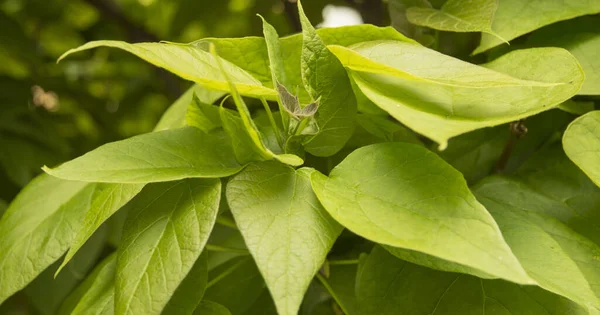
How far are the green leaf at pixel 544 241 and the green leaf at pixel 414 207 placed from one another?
0.07 m

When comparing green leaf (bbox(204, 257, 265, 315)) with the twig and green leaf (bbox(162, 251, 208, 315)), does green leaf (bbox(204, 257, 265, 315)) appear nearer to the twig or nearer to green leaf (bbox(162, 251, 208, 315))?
green leaf (bbox(162, 251, 208, 315))

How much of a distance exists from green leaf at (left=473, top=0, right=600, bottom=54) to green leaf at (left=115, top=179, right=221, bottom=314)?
23cm

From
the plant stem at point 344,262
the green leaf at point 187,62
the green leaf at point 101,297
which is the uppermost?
the green leaf at point 187,62

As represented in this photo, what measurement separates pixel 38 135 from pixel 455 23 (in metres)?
0.76

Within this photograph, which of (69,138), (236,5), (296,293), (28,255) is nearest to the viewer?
(296,293)

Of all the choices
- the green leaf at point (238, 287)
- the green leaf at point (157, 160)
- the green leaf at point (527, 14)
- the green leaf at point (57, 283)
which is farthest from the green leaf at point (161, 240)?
the green leaf at point (57, 283)

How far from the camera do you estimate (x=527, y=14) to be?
0.41m

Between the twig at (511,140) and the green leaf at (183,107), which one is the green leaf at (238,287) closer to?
the green leaf at (183,107)

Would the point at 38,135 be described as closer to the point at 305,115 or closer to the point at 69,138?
the point at 69,138

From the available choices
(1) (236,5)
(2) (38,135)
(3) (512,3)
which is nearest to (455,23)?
(3) (512,3)

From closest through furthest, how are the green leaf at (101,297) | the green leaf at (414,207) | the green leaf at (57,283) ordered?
the green leaf at (414,207), the green leaf at (101,297), the green leaf at (57,283)

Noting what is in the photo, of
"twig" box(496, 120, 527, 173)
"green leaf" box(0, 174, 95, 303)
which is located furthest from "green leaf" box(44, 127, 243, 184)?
"twig" box(496, 120, 527, 173)

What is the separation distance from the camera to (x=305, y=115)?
296mm

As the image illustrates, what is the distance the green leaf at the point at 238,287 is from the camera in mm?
425
